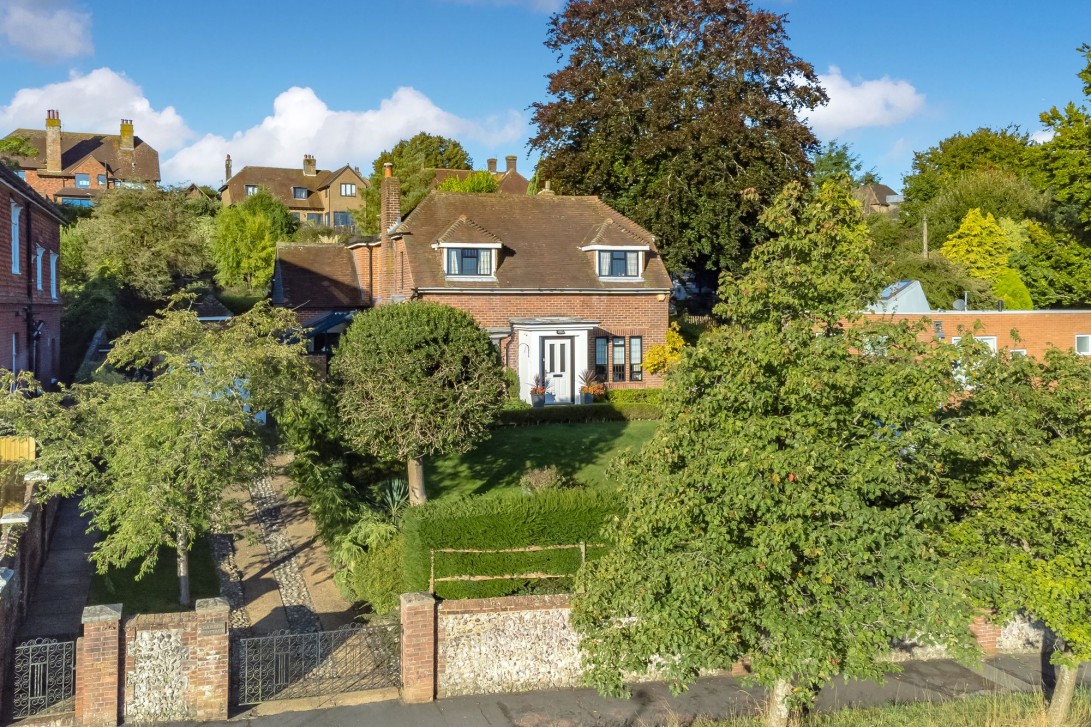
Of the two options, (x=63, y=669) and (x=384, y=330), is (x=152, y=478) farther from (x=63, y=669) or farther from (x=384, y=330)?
(x=384, y=330)

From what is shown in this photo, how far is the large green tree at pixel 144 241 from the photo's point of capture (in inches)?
1506

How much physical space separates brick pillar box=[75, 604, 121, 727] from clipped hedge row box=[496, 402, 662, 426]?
512 inches

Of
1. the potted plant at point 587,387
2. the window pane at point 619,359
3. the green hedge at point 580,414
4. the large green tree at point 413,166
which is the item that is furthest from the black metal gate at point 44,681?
the large green tree at point 413,166

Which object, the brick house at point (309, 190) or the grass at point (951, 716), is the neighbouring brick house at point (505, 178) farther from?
the grass at point (951, 716)

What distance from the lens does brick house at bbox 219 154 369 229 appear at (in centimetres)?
7425

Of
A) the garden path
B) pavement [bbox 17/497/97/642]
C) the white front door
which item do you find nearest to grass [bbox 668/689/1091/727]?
the garden path

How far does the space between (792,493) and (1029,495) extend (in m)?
3.50

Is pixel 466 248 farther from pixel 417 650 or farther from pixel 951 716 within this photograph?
pixel 951 716

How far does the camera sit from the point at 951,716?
11633 mm

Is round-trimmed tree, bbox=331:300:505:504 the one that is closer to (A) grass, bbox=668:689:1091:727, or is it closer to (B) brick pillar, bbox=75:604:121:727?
(B) brick pillar, bbox=75:604:121:727

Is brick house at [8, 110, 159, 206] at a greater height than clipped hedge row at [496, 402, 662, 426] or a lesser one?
greater

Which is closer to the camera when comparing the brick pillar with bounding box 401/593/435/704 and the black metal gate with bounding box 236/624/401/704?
the black metal gate with bounding box 236/624/401/704

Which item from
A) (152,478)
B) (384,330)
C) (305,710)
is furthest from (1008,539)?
(152,478)

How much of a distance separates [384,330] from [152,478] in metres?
4.95
